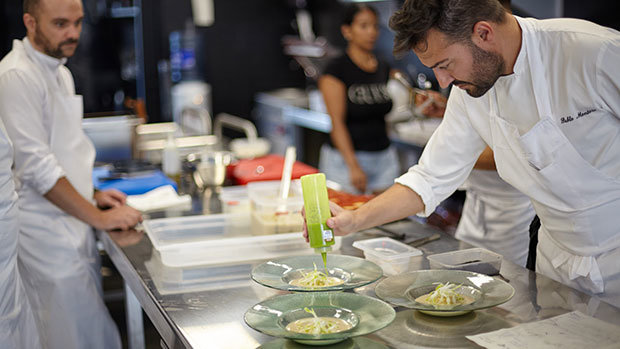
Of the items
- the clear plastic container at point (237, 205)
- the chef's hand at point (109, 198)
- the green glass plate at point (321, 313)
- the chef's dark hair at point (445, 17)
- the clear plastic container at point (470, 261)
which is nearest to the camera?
the green glass plate at point (321, 313)

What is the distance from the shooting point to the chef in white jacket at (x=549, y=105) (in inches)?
72.7

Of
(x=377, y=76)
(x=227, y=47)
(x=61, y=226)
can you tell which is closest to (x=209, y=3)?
(x=227, y=47)

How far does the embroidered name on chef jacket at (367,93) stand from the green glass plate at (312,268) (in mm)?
2314

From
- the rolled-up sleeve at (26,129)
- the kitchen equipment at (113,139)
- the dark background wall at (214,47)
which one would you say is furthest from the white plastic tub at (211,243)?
the dark background wall at (214,47)

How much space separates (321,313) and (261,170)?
1746 mm

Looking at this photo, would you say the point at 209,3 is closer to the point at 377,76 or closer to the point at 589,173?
the point at 377,76

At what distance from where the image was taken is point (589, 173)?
191cm

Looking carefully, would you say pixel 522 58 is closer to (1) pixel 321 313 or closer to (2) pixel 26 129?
(1) pixel 321 313

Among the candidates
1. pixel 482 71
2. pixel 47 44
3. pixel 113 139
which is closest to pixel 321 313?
pixel 482 71

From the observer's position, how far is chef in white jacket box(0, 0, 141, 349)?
2525 millimetres

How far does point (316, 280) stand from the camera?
1.87 m

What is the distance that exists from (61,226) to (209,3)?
4260 millimetres

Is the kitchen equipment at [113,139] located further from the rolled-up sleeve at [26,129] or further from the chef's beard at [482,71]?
the chef's beard at [482,71]

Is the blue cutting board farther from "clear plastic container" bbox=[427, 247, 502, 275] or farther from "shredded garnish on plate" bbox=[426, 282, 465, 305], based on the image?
"shredded garnish on plate" bbox=[426, 282, 465, 305]
